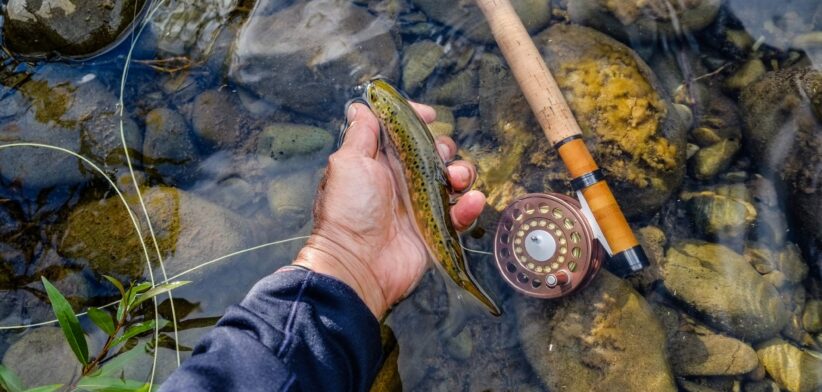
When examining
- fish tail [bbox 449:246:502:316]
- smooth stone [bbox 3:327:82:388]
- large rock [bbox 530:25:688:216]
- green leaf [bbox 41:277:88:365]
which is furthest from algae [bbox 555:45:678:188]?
smooth stone [bbox 3:327:82:388]

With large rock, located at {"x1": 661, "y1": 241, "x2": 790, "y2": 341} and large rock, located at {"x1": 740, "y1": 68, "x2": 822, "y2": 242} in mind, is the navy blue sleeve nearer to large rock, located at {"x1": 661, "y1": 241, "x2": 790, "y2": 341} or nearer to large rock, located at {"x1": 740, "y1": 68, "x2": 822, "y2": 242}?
large rock, located at {"x1": 661, "y1": 241, "x2": 790, "y2": 341}

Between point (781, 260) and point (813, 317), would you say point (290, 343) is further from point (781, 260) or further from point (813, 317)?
→ point (813, 317)

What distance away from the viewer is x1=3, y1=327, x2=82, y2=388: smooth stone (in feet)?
11.9

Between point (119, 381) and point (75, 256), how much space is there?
1.14 metres

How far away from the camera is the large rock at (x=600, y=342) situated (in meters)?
3.65

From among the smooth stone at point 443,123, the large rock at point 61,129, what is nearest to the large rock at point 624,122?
the smooth stone at point 443,123

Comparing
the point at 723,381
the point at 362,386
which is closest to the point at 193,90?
the point at 362,386

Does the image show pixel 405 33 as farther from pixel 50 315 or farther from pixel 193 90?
pixel 50 315

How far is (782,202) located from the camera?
420 centimetres

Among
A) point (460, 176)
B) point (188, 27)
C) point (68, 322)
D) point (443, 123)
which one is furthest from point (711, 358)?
point (188, 27)

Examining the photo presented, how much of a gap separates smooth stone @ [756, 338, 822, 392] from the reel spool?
5.08 ft

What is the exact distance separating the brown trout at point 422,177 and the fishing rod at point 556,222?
341 millimetres

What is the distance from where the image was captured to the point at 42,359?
3680 mm

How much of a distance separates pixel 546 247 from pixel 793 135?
223 cm
